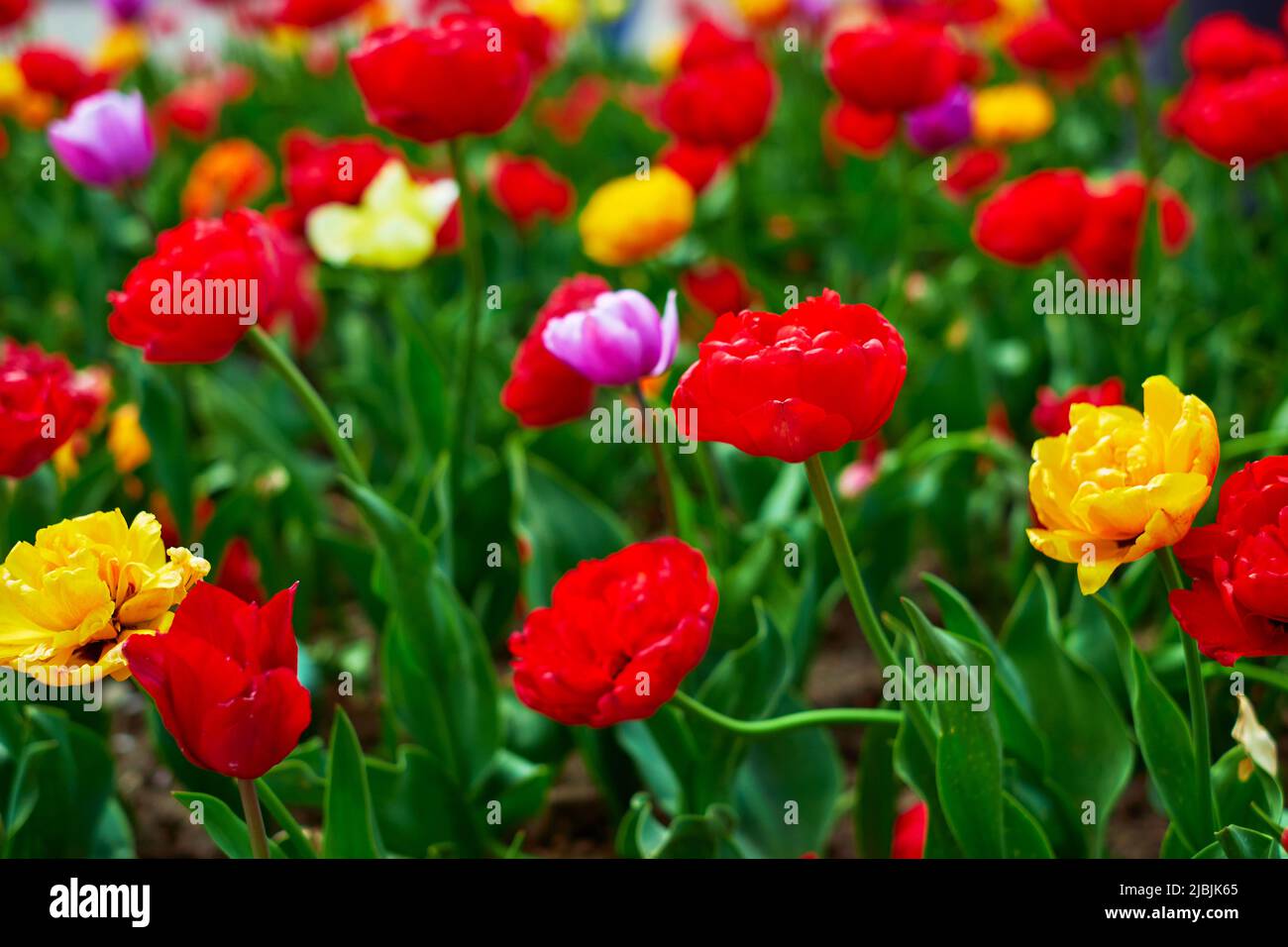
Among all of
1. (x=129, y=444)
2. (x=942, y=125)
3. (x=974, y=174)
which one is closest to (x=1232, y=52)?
(x=942, y=125)

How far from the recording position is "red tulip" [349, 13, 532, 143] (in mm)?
1017

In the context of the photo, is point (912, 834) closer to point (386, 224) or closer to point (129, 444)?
point (386, 224)

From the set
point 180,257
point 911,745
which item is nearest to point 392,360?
point 180,257

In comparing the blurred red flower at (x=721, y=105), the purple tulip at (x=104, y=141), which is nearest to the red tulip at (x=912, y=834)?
the blurred red flower at (x=721, y=105)

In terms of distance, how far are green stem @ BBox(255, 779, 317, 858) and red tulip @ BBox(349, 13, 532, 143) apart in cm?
49

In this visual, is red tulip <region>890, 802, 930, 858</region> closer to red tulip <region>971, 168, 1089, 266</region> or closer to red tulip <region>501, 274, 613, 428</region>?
red tulip <region>501, 274, 613, 428</region>

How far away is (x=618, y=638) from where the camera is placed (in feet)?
2.39

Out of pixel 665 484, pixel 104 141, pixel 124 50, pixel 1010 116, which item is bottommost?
pixel 665 484

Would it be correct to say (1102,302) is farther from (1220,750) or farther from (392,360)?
(392,360)

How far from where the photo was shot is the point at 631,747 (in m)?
1.06

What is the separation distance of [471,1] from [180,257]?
2.48 ft

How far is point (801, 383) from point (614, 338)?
10.8 inches

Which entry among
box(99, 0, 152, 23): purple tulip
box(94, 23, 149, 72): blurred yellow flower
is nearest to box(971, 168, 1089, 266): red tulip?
box(99, 0, 152, 23): purple tulip

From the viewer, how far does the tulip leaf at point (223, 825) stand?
0.78 metres
